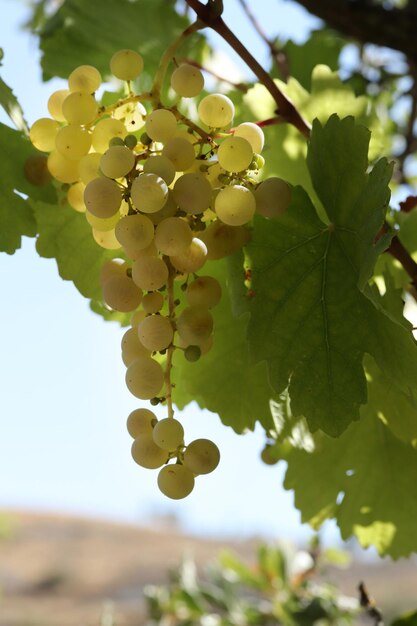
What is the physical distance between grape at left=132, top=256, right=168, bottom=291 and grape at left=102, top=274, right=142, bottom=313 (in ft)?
0.05

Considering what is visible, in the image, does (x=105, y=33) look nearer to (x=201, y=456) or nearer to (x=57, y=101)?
(x=57, y=101)

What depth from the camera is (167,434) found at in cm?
66

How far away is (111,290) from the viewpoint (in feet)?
2.28

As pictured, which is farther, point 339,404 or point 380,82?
point 380,82

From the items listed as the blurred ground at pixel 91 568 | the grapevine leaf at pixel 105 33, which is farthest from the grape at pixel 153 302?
the blurred ground at pixel 91 568

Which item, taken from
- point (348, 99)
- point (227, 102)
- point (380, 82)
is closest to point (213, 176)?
point (227, 102)

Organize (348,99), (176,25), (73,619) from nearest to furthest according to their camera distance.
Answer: (348,99)
(176,25)
(73,619)

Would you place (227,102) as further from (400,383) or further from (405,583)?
(405,583)

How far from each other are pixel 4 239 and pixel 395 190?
82 centimetres

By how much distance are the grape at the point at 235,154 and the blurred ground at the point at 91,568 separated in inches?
115

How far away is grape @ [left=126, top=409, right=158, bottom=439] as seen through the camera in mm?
697

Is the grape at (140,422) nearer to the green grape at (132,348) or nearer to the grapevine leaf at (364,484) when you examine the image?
the green grape at (132,348)

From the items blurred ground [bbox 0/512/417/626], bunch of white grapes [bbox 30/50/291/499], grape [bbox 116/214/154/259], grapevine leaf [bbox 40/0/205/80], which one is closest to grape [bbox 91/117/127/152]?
bunch of white grapes [bbox 30/50/291/499]

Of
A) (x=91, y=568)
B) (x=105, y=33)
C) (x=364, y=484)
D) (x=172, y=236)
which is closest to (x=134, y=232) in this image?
(x=172, y=236)
